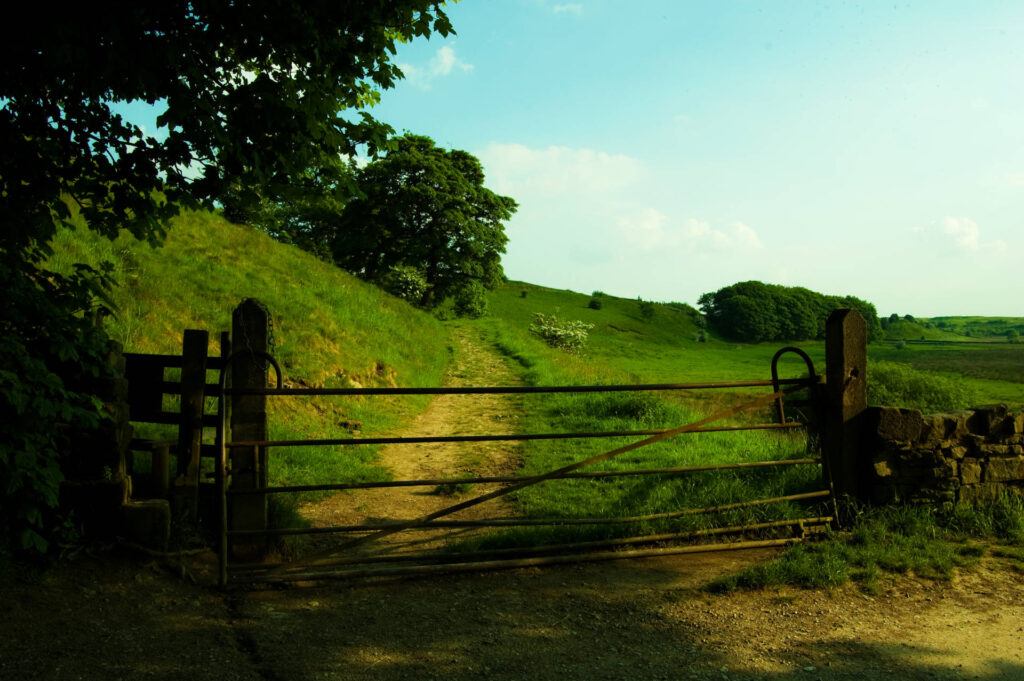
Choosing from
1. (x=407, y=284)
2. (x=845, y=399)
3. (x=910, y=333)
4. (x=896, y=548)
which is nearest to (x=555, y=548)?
(x=896, y=548)

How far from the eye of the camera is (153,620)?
4.41 m

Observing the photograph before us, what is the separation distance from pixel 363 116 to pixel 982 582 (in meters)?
6.68

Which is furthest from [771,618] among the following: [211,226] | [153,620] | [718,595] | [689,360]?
[689,360]

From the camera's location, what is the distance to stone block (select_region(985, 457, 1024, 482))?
Answer: 6.45m

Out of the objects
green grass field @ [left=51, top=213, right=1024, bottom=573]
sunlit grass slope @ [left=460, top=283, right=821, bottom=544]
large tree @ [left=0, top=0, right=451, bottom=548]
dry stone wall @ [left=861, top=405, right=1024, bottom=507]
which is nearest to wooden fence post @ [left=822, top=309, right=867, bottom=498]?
dry stone wall @ [left=861, top=405, right=1024, bottom=507]

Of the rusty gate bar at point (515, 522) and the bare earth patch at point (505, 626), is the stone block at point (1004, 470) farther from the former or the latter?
the rusty gate bar at point (515, 522)

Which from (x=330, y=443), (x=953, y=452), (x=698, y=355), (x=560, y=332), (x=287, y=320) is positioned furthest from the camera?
(x=698, y=355)

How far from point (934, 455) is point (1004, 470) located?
36.9 inches

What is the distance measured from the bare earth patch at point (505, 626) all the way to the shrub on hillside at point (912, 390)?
15.3 m

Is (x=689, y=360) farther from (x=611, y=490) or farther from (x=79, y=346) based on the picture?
(x=79, y=346)

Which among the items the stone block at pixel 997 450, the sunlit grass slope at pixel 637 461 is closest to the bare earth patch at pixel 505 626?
the sunlit grass slope at pixel 637 461

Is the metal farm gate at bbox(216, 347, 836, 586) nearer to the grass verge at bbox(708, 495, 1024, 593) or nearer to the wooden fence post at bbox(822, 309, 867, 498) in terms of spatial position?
the wooden fence post at bbox(822, 309, 867, 498)

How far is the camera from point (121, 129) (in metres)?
5.55

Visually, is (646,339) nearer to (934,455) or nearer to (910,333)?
(910,333)
